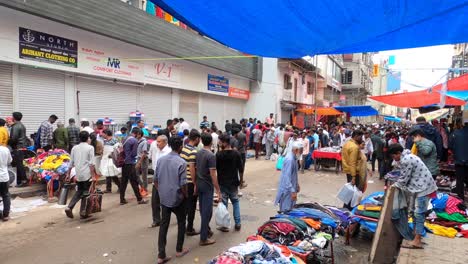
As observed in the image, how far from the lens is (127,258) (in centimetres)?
500

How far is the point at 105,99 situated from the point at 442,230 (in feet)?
40.4

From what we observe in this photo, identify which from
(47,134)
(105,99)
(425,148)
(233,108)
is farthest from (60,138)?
(233,108)

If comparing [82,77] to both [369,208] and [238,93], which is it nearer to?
[369,208]

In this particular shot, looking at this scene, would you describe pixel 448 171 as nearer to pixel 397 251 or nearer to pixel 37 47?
pixel 397 251

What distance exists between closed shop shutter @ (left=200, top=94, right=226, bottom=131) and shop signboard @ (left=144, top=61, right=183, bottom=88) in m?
3.10

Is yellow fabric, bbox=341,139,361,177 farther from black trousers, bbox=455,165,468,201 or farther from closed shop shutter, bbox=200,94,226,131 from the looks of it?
closed shop shutter, bbox=200,94,226,131

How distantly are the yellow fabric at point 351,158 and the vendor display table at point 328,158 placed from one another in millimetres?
6607

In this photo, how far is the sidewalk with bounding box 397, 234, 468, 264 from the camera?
473 centimetres

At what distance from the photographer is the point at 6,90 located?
10.3 meters

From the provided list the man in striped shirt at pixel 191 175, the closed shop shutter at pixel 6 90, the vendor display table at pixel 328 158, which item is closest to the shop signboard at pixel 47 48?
the closed shop shutter at pixel 6 90

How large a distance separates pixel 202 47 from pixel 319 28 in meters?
15.2

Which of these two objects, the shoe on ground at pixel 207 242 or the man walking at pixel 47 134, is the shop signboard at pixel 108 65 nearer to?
the man walking at pixel 47 134

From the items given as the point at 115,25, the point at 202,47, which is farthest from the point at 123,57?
the point at 202,47

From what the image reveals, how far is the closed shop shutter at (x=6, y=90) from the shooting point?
10.1m
